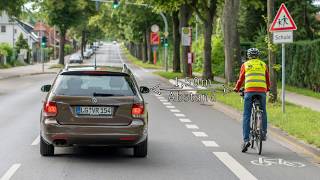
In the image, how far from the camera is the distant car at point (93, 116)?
10.0 metres

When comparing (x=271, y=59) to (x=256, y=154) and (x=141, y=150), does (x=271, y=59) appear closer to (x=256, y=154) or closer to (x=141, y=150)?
(x=256, y=154)

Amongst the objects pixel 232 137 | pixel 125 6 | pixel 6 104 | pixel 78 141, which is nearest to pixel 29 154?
pixel 78 141

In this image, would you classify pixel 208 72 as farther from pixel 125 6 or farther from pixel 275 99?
pixel 125 6

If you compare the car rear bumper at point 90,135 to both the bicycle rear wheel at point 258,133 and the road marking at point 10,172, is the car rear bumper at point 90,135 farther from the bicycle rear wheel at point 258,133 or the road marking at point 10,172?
the bicycle rear wheel at point 258,133

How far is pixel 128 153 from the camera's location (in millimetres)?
11391

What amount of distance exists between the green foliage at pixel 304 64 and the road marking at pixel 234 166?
1821 cm

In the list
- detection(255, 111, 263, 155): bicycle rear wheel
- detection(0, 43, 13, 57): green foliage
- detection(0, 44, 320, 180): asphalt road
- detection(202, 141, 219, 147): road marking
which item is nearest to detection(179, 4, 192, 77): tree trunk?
detection(0, 44, 320, 180): asphalt road

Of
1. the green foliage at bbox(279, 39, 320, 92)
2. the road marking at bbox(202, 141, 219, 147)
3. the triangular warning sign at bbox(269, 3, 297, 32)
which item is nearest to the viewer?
the road marking at bbox(202, 141, 219, 147)

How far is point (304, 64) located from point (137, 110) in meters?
21.7

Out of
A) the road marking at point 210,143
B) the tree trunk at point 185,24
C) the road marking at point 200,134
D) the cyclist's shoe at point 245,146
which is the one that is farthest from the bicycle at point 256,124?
the tree trunk at point 185,24

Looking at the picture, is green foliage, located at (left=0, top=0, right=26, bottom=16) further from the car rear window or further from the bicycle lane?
the car rear window

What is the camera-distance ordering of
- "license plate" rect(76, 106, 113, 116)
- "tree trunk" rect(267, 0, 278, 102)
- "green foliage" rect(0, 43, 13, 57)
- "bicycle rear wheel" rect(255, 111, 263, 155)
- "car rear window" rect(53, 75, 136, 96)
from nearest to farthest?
"license plate" rect(76, 106, 113, 116), "car rear window" rect(53, 75, 136, 96), "bicycle rear wheel" rect(255, 111, 263, 155), "tree trunk" rect(267, 0, 278, 102), "green foliage" rect(0, 43, 13, 57)

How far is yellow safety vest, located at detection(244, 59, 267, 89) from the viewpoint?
38.1ft

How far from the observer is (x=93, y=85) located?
34.4ft
